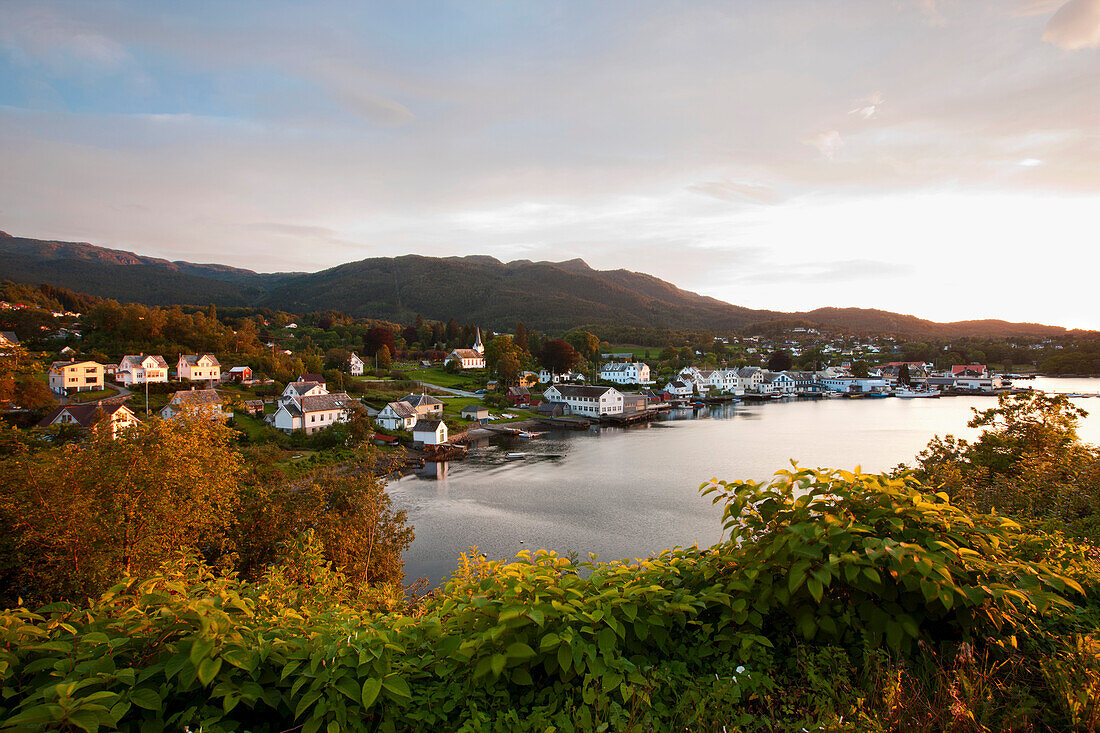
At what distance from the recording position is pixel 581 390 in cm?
4928

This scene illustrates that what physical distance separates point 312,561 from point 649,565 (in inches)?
194

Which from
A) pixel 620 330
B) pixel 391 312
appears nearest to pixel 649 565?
pixel 620 330

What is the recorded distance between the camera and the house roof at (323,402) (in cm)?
3130

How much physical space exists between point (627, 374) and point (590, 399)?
18.6 metres

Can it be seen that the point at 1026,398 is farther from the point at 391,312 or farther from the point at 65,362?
the point at 391,312

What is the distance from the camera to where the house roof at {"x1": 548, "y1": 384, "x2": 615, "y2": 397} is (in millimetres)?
48031

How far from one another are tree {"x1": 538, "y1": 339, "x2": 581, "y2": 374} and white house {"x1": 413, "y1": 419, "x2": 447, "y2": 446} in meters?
31.2

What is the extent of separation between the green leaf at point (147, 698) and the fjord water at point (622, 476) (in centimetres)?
1129

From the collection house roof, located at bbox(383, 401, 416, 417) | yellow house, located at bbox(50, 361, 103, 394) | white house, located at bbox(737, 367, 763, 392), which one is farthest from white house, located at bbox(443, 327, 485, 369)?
white house, located at bbox(737, 367, 763, 392)

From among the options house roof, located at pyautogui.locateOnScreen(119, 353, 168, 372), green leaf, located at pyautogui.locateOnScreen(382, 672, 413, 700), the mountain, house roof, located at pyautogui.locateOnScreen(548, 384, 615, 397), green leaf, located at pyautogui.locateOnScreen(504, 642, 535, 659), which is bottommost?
house roof, located at pyautogui.locateOnScreen(548, 384, 615, 397)

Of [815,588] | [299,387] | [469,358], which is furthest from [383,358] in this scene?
[815,588]

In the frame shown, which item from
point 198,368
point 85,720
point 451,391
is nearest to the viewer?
point 85,720

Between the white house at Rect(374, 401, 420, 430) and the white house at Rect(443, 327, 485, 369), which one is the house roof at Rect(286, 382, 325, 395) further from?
the white house at Rect(443, 327, 485, 369)

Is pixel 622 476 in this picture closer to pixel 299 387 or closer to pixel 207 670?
pixel 207 670
